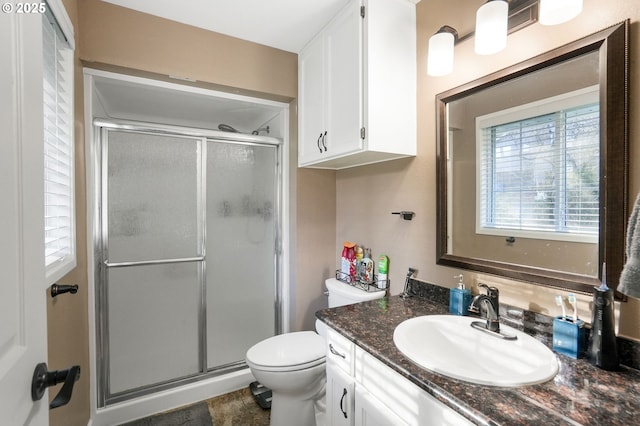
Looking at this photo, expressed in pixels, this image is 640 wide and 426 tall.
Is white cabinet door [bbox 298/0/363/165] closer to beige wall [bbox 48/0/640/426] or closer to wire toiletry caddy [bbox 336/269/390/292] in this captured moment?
beige wall [bbox 48/0/640/426]

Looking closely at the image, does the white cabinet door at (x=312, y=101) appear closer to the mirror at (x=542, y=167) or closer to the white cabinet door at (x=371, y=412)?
the mirror at (x=542, y=167)

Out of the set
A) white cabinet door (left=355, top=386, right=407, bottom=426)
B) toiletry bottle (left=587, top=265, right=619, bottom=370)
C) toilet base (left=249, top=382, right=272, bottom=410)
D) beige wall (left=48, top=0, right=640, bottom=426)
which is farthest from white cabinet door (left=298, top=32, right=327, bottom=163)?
toilet base (left=249, top=382, right=272, bottom=410)

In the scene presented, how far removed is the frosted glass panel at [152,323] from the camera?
190 centimetres

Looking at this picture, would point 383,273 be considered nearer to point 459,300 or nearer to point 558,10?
point 459,300

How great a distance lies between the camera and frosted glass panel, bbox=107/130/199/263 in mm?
1889

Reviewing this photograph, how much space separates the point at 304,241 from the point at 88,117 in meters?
1.54

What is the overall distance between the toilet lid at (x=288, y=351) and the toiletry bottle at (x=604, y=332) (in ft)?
3.88

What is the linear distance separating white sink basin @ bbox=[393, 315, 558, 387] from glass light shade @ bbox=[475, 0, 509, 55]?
1.07 m

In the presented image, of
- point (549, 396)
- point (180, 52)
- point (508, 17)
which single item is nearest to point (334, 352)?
point (549, 396)

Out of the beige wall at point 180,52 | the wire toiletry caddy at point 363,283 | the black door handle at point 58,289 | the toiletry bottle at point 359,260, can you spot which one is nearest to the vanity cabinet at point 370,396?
the wire toiletry caddy at point 363,283

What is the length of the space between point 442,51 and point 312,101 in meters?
0.84

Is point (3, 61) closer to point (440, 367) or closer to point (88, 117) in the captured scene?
point (440, 367)

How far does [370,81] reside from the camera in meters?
1.47

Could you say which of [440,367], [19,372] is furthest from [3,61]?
[440,367]
